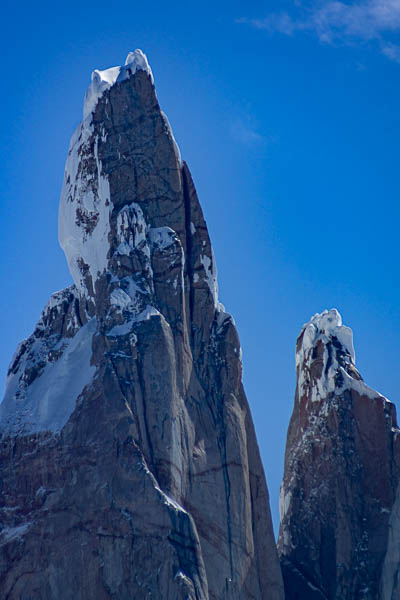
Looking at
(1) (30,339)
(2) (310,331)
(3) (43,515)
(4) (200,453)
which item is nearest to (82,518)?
(3) (43,515)

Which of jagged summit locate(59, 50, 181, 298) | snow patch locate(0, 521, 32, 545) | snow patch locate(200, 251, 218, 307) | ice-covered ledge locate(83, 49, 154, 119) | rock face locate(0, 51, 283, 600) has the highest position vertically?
ice-covered ledge locate(83, 49, 154, 119)

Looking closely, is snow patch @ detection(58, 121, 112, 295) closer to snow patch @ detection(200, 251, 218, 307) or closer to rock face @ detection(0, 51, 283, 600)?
rock face @ detection(0, 51, 283, 600)

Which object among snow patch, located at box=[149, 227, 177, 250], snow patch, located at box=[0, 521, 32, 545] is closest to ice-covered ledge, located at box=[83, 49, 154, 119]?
snow patch, located at box=[149, 227, 177, 250]

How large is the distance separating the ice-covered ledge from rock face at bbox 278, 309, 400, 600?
19123mm

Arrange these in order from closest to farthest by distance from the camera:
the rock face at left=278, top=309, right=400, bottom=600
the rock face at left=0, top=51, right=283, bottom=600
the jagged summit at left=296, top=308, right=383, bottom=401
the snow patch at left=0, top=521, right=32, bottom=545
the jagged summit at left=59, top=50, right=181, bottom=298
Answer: the rock face at left=0, top=51, right=283, bottom=600 < the snow patch at left=0, top=521, right=32, bottom=545 < the jagged summit at left=59, top=50, right=181, bottom=298 < the rock face at left=278, top=309, right=400, bottom=600 < the jagged summit at left=296, top=308, right=383, bottom=401

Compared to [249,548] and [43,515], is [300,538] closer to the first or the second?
[249,548]

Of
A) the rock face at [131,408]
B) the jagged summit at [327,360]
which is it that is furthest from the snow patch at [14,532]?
the jagged summit at [327,360]

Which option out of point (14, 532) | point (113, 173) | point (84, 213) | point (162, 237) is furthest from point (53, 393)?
point (113, 173)

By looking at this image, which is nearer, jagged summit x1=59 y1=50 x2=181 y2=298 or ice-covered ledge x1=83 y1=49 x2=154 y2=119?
jagged summit x1=59 y1=50 x2=181 y2=298

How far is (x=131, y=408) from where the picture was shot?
3255 inches

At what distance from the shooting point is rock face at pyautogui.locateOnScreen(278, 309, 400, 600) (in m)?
89.9

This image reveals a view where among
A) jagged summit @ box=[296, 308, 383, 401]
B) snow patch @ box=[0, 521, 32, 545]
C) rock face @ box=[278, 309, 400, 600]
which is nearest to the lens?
snow patch @ box=[0, 521, 32, 545]

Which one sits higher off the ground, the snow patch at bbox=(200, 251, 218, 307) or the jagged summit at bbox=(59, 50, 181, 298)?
the jagged summit at bbox=(59, 50, 181, 298)

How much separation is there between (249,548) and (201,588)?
267 inches
